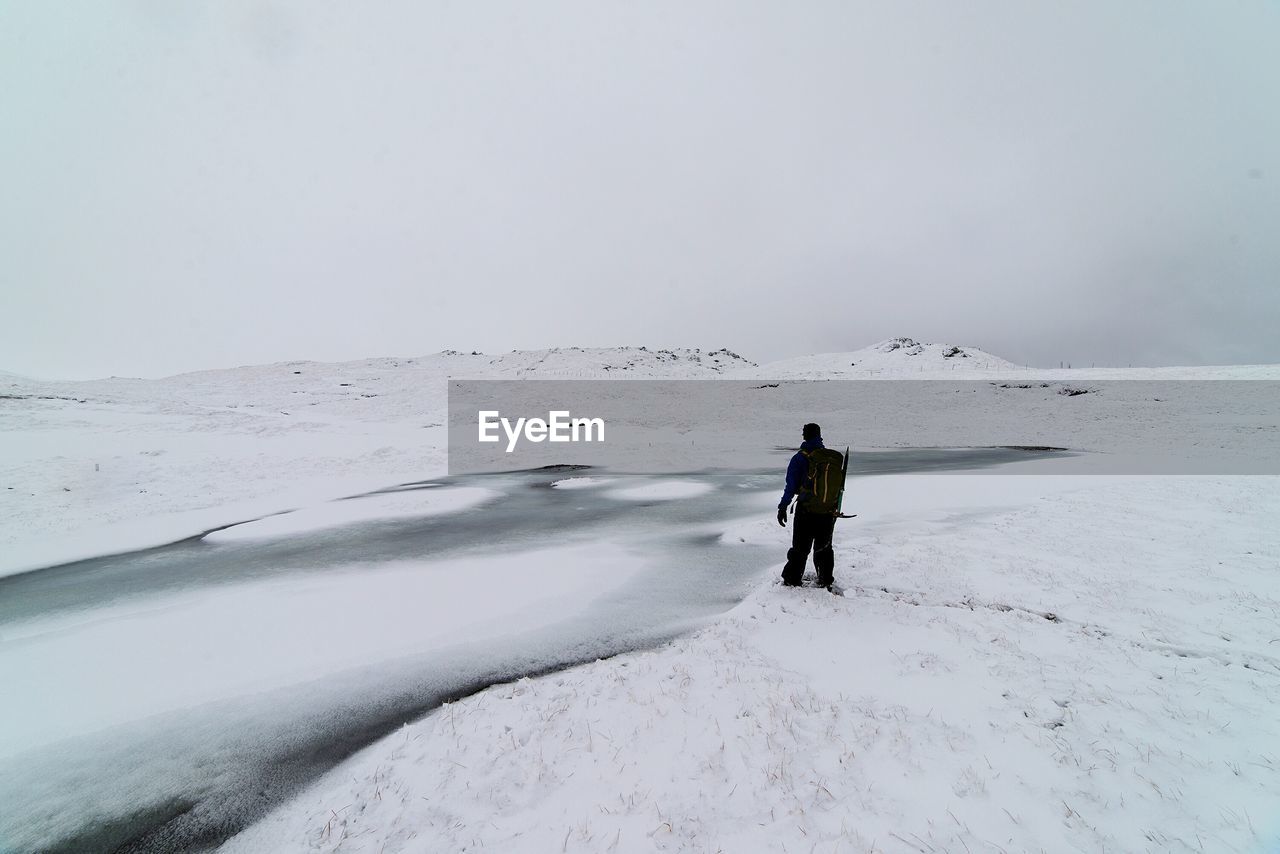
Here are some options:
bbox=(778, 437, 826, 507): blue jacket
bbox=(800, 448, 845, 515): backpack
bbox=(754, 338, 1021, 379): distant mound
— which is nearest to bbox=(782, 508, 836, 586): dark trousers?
bbox=(800, 448, 845, 515): backpack

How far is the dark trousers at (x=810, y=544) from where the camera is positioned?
8.31 metres

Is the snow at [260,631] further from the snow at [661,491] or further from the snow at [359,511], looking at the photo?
the snow at [661,491]

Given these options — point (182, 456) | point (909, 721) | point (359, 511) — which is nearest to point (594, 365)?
point (182, 456)

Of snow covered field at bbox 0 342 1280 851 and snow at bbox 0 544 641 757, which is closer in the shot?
snow covered field at bbox 0 342 1280 851

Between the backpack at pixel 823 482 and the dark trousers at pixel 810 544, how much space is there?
0.17 meters

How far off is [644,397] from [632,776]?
52.0 m

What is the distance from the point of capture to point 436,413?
5097 centimetres

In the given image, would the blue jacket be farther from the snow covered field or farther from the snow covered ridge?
the snow covered ridge

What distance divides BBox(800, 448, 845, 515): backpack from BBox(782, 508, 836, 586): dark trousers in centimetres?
17

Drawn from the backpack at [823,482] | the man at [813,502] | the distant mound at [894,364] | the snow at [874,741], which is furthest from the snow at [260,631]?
the distant mound at [894,364]

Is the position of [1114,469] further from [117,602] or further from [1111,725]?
[117,602]

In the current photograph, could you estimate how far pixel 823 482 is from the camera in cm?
804

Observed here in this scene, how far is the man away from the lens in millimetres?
8055

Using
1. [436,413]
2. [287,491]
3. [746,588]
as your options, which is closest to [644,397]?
[436,413]
